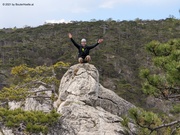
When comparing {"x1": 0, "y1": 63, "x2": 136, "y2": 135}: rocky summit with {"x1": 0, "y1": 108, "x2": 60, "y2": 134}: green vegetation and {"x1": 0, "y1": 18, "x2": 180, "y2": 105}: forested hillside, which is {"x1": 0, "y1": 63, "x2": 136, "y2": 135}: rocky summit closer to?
{"x1": 0, "y1": 108, "x2": 60, "y2": 134}: green vegetation

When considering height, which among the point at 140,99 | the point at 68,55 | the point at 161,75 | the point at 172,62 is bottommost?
the point at 140,99

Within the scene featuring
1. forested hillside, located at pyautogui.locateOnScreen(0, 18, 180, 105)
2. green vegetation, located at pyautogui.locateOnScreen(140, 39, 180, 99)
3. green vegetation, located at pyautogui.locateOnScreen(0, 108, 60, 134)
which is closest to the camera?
green vegetation, located at pyautogui.locateOnScreen(140, 39, 180, 99)

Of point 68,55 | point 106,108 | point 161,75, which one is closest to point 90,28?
point 68,55

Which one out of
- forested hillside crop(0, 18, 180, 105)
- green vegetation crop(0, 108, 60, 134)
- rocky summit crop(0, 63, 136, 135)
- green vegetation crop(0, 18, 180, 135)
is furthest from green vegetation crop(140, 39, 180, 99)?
forested hillside crop(0, 18, 180, 105)

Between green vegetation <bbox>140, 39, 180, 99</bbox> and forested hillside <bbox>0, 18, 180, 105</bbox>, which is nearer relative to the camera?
green vegetation <bbox>140, 39, 180, 99</bbox>

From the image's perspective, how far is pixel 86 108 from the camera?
752cm

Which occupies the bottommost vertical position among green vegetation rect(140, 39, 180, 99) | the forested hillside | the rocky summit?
the forested hillside

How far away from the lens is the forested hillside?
2703 cm

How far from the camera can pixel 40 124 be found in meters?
6.58

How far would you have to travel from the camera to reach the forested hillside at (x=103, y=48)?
27.0 m

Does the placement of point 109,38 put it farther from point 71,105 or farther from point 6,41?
point 71,105

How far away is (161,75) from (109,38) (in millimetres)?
35075

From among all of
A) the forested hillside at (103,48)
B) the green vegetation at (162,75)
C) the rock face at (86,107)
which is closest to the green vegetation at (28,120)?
the rock face at (86,107)

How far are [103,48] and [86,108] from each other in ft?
89.5
